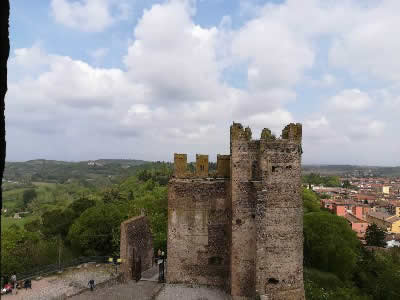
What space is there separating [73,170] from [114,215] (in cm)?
15630

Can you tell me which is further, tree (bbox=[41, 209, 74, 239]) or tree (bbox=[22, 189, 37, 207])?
tree (bbox=[22, 189, 37, 207])

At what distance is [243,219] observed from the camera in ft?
56.4

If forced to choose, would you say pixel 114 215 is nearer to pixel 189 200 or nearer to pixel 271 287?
pixel 189 200

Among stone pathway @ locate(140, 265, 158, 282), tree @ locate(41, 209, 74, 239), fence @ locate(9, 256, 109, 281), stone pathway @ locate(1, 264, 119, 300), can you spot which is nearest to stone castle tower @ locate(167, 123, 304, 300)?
stone pathway @ locate(140, 265, 158, 282)

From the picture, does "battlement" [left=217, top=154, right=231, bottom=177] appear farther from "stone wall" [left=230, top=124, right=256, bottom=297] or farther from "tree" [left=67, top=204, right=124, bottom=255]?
"tree" [left=67, top=204, right=124, bottom=255]

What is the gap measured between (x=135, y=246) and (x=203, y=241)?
4.79 meters

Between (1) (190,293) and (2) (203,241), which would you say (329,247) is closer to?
(2) (203,241)

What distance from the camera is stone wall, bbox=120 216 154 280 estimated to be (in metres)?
20.6

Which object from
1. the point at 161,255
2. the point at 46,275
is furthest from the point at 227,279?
the point at 46,275

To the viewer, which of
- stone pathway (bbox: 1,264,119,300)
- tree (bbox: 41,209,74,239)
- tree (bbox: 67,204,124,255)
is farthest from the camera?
tree (bbox: 41,209,74,239)

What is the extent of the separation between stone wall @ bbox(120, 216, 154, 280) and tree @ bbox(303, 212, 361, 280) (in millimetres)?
17165

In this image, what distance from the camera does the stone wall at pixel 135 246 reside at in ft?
67.5

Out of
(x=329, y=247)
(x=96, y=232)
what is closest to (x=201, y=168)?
(x=96, y=232)

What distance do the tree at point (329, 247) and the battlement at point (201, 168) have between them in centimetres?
1836
